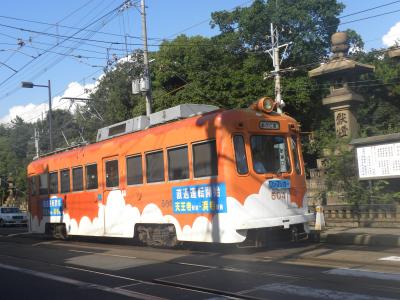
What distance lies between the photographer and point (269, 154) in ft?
38.8

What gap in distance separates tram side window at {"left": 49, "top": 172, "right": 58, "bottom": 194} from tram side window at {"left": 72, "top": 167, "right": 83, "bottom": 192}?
1503 mm

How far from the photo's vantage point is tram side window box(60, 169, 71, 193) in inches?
677

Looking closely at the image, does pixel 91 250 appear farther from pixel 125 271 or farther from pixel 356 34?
pixel 356 34

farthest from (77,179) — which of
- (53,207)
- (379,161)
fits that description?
(379,161)

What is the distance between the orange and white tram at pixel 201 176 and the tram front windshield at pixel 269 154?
2 cm

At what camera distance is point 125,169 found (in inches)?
550

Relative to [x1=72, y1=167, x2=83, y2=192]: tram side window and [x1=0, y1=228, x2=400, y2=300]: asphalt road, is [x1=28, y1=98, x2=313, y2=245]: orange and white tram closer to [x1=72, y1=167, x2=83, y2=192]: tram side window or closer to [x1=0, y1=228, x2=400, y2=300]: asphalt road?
[x1=0, y1=228, x2=400, y2=300]: asphalt road

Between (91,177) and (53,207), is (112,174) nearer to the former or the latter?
(91,177)

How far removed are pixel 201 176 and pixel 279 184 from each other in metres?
1.73

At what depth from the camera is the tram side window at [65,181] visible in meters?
17.2

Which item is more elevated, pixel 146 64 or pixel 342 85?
pixel 146 64

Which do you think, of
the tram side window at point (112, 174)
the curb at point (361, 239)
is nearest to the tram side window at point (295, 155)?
the curb at point (361, 239)

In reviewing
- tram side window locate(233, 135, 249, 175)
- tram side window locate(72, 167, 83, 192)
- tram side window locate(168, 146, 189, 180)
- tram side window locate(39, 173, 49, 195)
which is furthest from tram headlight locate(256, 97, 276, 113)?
tram side window locate(39, 173, 49, 195)

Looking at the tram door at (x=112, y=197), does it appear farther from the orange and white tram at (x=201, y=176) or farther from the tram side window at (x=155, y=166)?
the tram side window at (x=155, y=166)
